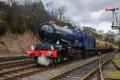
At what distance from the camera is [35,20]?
27.9 meters

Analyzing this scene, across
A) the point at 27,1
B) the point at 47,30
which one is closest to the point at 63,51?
the point at 47,30

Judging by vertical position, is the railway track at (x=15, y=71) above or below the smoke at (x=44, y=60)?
below

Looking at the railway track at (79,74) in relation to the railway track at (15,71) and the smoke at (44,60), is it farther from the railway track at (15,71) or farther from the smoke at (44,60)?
the smoke at (44,60)

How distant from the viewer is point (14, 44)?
2231cm

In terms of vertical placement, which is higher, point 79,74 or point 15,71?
point 15,71

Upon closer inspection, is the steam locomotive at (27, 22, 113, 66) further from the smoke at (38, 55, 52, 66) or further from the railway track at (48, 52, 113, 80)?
the railway track at (48, 52, 113, 80)

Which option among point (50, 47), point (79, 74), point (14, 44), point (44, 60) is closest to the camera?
point (79, 74)

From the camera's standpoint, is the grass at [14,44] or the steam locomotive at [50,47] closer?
the steam locomotive at [50,47]

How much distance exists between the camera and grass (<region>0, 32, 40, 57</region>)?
20.6m

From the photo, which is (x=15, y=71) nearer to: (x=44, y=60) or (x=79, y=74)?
(x=44, y=60)

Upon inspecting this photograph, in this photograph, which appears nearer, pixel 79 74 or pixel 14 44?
pixel 79 74

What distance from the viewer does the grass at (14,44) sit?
20645mm

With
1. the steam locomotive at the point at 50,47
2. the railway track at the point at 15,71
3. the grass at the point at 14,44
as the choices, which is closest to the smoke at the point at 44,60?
the steam locomotive at the point at 50,47

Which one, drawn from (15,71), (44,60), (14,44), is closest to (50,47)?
(44,60)
